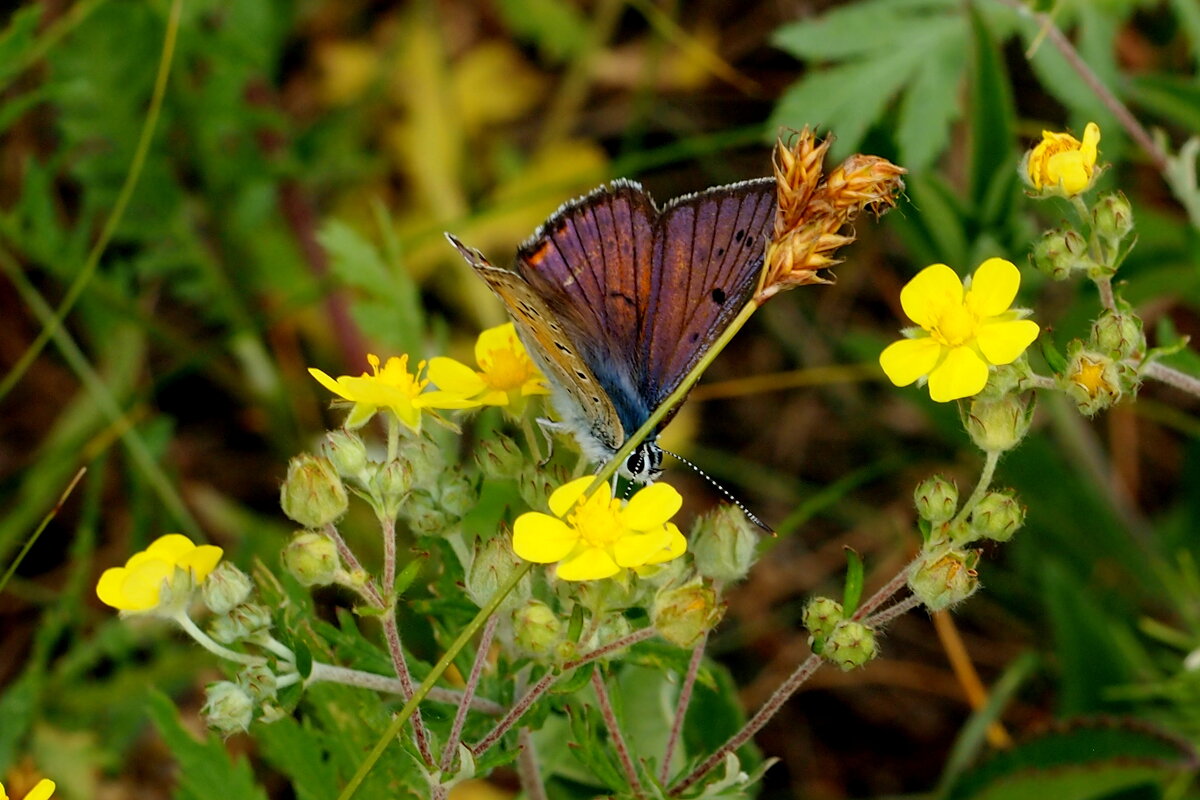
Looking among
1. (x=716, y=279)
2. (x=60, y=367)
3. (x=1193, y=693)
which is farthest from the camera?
(x=60, y=367)

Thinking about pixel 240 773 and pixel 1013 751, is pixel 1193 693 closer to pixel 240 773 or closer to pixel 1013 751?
pixel 1013 751

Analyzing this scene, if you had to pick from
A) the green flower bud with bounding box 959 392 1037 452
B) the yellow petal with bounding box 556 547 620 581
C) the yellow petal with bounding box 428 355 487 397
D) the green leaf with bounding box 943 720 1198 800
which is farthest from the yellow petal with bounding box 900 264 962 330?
the green leaf with bounding box 943 720 1198 800

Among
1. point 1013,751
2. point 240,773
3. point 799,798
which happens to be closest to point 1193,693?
point 1013,751

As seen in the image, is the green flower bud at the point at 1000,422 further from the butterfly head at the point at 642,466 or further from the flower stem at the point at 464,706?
the flower stem at the point at 464,706

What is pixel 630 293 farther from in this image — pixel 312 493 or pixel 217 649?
pixel 217 649

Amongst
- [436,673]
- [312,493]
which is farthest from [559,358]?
[436,673]

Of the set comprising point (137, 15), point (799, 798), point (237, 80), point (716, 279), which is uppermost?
point (137, 15)

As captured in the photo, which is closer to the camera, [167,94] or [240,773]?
[240,773]
